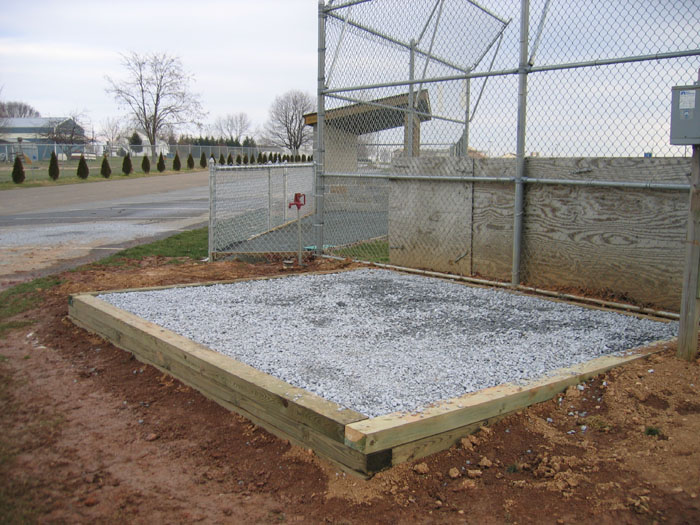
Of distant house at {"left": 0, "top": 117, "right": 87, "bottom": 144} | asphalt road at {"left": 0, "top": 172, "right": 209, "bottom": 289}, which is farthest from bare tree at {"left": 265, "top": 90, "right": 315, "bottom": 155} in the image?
asphalt road at {"left": 0, "top": 172, "right": 209, "bottom": 289}

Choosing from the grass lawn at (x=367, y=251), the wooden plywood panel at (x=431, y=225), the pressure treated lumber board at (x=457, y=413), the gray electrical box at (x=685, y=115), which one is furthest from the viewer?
the grass lawn at (x=367, y=251)

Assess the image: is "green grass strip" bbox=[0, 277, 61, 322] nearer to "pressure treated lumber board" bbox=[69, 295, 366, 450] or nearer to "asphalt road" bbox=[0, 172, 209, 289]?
"asphalt road" bbox=[0, 172, 209, 289]

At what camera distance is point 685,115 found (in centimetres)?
376

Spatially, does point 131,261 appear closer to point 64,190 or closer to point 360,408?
point 360,408

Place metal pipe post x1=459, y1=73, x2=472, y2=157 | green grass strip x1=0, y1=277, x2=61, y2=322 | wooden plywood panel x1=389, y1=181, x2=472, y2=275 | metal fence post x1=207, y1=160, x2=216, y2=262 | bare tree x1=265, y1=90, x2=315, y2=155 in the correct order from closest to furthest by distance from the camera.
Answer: green grass strip x1=0, y1=277, x2=61, y2=322
wooden plywood panel x1=389, y1=181, x2=472, y2=275
metal pipe post x1=459, y1=73, x2=472, y2=157
metal fence post x1=207, y1=160, x2=216, y2=262
bare tree x1=265, y1=90, x2=315, y2=155

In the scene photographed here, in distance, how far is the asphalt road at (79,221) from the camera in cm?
954

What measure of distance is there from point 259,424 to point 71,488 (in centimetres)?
104

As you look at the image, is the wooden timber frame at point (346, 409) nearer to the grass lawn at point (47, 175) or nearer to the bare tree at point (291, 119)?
the grass lawn at point (47, 175)

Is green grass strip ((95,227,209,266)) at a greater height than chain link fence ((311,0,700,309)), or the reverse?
chain link fence ((311,0,700,309))

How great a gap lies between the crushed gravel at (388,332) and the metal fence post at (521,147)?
534 mm

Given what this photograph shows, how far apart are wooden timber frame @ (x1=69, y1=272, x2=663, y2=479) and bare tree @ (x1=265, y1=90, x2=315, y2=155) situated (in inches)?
2562

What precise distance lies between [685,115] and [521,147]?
8.32ft

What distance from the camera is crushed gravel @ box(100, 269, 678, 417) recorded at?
143 inches

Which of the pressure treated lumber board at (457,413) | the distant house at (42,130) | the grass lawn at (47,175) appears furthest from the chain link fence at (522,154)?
the distant house at (42,130)
